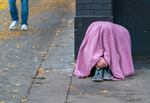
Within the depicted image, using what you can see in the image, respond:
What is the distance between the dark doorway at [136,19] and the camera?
7.57m

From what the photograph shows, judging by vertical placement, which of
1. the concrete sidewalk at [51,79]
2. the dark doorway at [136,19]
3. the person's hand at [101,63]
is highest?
the dark doorway at [136,19]

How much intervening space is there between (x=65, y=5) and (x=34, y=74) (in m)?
6.01

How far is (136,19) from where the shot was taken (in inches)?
300

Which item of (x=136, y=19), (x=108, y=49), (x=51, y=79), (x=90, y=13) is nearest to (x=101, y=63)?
(x=108, y=49)

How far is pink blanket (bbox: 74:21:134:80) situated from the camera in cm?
691

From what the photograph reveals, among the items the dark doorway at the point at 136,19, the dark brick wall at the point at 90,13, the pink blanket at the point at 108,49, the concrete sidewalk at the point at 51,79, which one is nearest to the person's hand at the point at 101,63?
the pink blanket at the point at 108,49

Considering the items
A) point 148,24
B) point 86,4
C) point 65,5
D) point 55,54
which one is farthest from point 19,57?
point 65,5

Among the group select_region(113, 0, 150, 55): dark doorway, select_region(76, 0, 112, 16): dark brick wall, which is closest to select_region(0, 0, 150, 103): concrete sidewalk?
select_region(113, 0, 150, 55): dark doorway

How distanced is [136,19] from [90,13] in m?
0.69

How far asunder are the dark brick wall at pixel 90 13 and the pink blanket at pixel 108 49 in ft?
1.16

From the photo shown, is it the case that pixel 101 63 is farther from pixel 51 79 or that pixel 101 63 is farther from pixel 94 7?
pixel 94 7

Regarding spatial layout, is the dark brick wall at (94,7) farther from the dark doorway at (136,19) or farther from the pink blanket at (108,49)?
the pink blanket at (108,49)

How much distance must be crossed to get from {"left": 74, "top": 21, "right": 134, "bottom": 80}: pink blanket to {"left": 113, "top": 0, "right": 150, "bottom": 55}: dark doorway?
1.96 ft

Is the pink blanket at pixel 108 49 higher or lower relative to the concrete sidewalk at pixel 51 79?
higher
